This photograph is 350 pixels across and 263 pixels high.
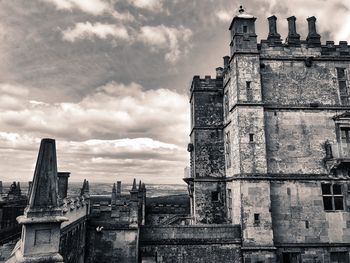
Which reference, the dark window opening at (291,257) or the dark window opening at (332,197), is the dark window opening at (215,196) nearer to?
the dark window opening at (291,257)

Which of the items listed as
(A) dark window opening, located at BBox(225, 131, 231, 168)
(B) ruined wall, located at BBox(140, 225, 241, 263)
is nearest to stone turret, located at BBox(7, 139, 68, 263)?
(B) ruined wall, located at BBox(140, 225, 241, 263)

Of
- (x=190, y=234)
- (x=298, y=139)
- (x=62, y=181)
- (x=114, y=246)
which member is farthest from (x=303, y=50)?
(x=62, y=181)

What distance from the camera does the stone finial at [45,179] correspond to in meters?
5.94

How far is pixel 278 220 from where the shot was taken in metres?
15.4

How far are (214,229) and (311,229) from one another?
5615mm

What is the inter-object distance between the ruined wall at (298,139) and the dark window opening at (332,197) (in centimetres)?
101

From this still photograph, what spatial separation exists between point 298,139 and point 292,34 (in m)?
6.94

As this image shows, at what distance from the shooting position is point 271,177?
15.7 meters

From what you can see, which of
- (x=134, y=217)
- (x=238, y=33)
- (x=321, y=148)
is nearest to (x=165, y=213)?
(x=134, y=217)

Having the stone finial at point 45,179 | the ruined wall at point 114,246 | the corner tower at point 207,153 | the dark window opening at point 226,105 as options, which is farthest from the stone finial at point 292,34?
the stone finial at point 45,179

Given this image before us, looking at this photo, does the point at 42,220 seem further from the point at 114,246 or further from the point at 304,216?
the point at 304,216

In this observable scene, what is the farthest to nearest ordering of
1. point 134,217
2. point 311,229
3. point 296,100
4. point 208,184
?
point 208,184, point 296,100, point 311,229, point 134,217

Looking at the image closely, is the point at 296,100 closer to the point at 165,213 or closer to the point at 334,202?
the point at 334,202

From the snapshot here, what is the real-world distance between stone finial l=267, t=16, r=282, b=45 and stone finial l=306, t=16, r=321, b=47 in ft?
6.60
